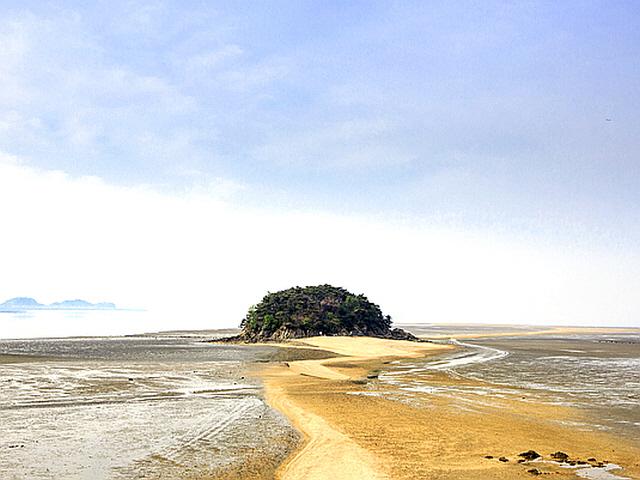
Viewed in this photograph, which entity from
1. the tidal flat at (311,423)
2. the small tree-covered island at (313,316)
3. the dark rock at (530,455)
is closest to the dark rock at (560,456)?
the tidal flat at (311,423)

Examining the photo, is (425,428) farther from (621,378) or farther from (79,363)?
(79,363)

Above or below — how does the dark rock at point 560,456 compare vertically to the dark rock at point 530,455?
below

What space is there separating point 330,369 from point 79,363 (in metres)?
15.3

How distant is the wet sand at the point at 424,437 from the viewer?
1017cm

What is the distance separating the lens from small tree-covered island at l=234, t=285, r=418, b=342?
6406 centimetres

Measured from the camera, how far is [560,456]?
433 inches

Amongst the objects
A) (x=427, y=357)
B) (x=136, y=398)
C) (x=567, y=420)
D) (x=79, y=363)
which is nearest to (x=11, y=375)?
(x=79, y=363)

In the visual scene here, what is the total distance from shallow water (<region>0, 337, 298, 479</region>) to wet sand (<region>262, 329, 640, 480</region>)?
3.16ft

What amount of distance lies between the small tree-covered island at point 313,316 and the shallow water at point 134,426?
38.1 metres

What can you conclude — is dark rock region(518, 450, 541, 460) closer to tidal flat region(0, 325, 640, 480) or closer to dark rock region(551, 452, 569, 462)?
tidal flat region(0, 325, 640, 480)

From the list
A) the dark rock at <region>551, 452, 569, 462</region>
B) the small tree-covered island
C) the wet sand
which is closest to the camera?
the wet sand

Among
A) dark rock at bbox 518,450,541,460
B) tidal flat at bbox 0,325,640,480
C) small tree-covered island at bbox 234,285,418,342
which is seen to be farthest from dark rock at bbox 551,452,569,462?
small tree-covered island at bbox 234,285,418,342

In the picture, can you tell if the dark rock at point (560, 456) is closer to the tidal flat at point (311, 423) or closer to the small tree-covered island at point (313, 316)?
the tidal flat at point (311, 423)

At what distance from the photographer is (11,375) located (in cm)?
2520
